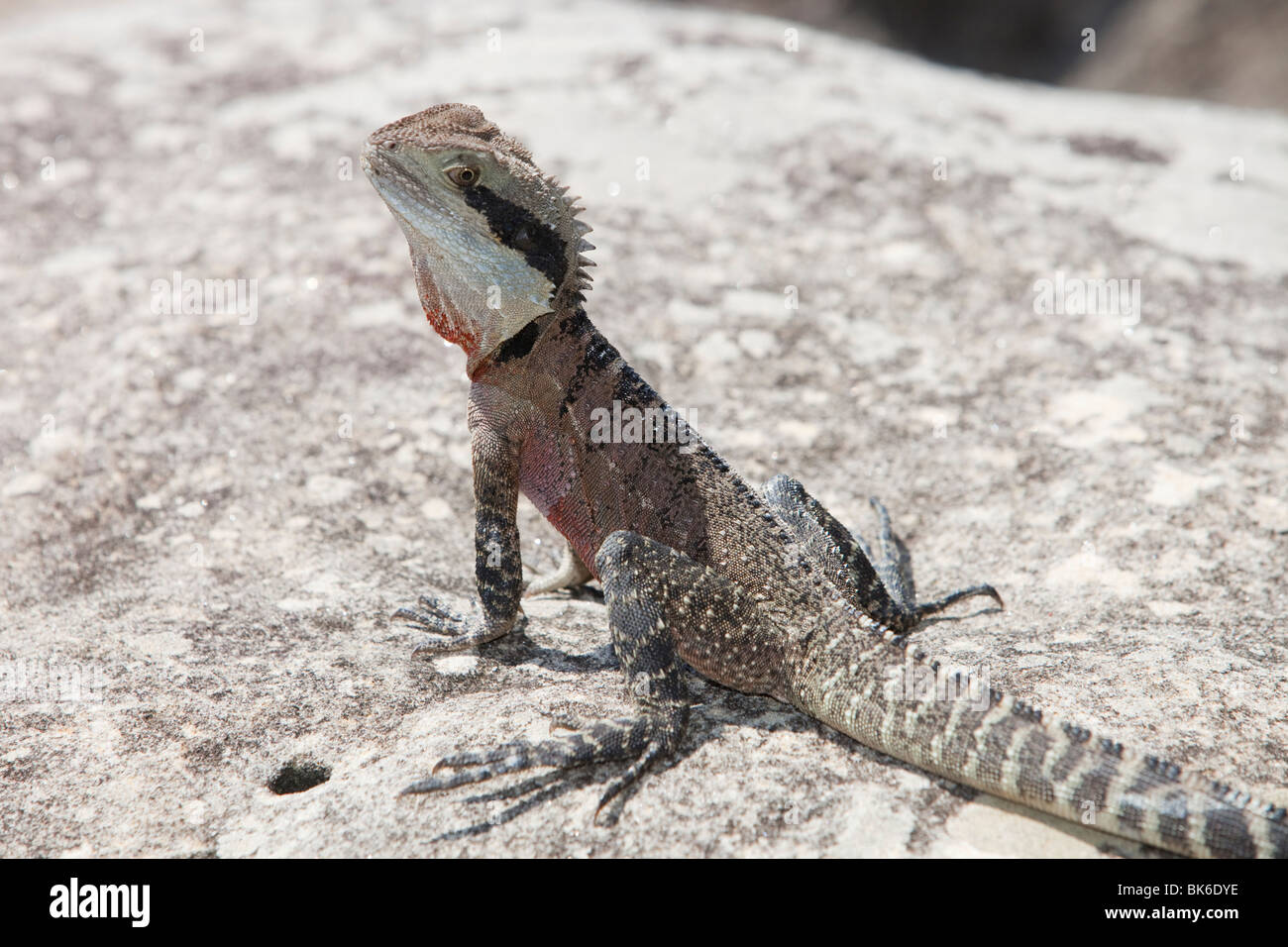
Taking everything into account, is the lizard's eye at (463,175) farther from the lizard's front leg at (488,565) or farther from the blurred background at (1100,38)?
the blurred background at (1100,38)

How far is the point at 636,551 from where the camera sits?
433cm

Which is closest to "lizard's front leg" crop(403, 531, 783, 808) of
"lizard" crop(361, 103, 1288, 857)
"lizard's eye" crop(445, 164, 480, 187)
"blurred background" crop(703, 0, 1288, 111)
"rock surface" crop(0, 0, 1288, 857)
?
"lizard" crop(361, 103, 1288, 857)

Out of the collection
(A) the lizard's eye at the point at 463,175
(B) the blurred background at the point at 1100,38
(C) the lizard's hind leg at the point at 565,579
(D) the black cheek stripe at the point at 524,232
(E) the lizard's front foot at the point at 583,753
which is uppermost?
(B) the blurred background at the point at 1100,38

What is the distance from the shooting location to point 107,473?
19.1 feet

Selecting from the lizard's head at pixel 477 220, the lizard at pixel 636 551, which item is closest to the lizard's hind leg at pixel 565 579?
the lizard at pixel 636 551

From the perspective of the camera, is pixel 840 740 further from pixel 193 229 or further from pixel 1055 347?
pixel 193 229

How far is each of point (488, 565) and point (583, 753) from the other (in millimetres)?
1107

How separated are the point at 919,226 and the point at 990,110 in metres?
2.11

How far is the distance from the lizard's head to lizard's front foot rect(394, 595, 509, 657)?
1124 millimetres

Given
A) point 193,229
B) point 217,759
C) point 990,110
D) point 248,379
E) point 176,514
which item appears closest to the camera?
point 217,759

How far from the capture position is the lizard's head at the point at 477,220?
4543 mm

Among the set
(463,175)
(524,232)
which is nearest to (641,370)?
(524,232)

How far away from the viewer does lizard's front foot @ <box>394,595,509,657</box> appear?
457cm

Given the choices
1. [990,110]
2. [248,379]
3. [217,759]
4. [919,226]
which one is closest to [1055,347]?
[919,226]
